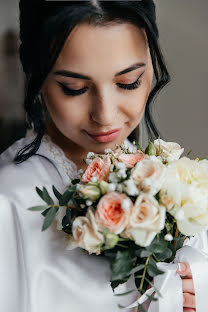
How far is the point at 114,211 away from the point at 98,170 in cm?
13

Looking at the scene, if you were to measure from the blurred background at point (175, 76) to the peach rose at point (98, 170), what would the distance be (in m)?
0.52

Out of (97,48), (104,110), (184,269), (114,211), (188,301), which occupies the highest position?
(97,48)

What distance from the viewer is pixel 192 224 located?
991 millimetres

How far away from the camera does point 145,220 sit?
0.90m

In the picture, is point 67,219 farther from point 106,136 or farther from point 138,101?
point 138,101

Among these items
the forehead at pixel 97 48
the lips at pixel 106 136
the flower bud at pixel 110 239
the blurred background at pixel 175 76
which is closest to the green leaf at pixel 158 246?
the flower bud at pixel 110 239

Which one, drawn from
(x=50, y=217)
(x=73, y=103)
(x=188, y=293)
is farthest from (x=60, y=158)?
(x=188, y=293)

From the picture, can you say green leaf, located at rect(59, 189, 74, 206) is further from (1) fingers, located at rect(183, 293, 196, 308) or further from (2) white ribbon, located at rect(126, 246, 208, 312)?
(1) fingers, located at rect(183, 293, 196, 308)

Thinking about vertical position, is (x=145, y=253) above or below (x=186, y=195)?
below

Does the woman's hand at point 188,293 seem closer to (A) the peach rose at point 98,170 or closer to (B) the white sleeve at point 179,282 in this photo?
(B) the white sleeve at point 179,282

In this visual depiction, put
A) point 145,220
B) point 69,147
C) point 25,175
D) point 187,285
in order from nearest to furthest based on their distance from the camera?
point 145,220 < point 187,285 < point 25,175 < point 69,147

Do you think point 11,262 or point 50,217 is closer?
point 50,217

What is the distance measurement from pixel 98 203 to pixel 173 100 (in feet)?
2.27

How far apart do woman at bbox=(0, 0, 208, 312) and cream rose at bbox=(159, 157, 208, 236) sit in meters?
0.17
